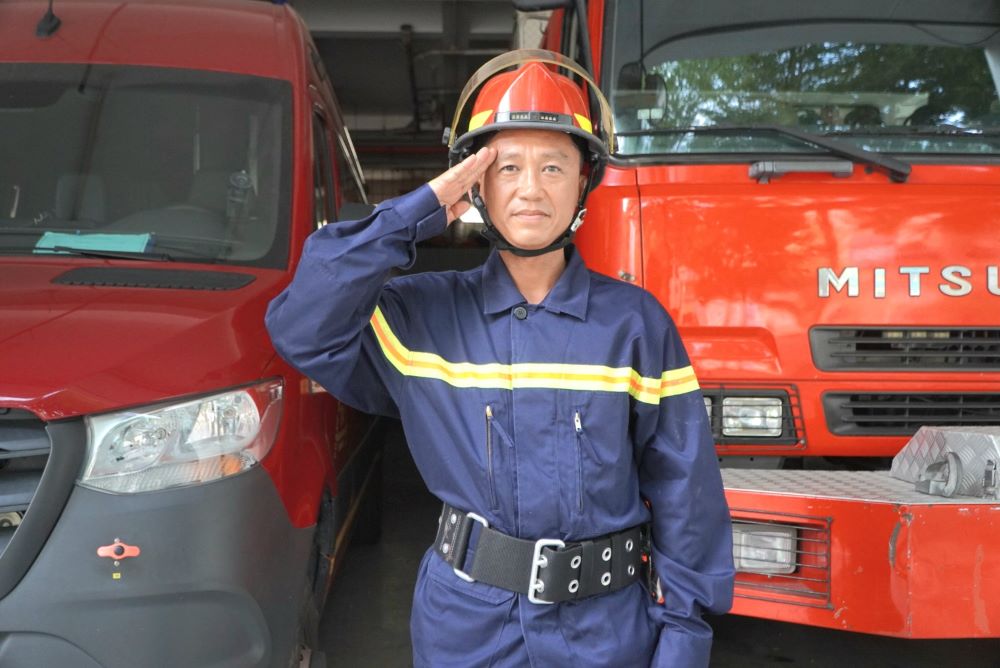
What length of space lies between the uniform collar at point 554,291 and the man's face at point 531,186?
86 mm

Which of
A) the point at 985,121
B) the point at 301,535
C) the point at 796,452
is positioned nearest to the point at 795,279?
the point at 796,452

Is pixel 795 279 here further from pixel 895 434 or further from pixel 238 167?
pixel 238 167

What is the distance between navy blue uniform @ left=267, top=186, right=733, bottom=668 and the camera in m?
1.91

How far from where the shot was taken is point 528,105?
2037 mm

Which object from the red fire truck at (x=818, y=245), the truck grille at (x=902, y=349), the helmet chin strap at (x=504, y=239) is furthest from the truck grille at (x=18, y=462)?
the truck grille at (x=902, y=349)

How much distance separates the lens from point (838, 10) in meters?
3.87

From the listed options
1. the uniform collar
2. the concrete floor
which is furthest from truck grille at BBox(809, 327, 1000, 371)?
the uniform collar

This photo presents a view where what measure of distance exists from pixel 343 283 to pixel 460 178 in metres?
0.32

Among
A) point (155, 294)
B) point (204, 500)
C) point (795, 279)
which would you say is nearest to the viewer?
point (204, 500)

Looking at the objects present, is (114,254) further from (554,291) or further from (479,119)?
(554,291)

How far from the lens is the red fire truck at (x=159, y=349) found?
221 cm

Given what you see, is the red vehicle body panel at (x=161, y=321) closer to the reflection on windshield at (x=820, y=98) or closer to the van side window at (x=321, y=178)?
the van side window at (x=321, y=178)

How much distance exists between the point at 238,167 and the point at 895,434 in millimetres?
2489

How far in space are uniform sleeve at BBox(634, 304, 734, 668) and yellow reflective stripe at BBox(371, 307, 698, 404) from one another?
1cm
